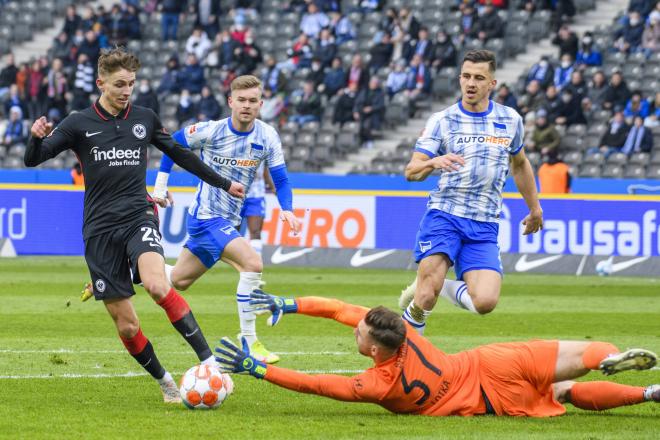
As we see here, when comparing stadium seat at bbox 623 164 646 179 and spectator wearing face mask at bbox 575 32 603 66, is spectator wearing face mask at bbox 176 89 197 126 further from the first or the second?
stadium seat at bbox 623 164 646 179

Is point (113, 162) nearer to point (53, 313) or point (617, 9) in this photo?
point (53, 313)

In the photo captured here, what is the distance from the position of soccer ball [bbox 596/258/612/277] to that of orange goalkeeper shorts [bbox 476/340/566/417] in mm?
12052

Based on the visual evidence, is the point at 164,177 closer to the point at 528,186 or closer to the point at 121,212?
the point at 121,212

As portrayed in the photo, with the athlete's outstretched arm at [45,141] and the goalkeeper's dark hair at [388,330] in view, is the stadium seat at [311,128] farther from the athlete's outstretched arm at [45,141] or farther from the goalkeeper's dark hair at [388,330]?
the goalkeeper's dark hair at [388,330]

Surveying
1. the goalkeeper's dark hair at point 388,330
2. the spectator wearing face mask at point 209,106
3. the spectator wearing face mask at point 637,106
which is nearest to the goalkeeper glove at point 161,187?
the goalkeeper's dark hair at point 388,330

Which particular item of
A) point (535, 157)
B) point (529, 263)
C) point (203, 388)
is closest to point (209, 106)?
point (535, 157)

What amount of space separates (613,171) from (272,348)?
46.0ft

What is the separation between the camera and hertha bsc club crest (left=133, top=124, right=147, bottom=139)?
848 centimetres

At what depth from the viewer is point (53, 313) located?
14.2m

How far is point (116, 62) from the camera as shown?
8242mm

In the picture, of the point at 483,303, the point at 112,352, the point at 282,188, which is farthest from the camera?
the point at 112,352

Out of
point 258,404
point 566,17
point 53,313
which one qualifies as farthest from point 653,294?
point 566,17

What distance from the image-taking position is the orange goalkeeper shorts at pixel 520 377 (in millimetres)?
7484

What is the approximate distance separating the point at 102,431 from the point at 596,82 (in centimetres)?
1998
